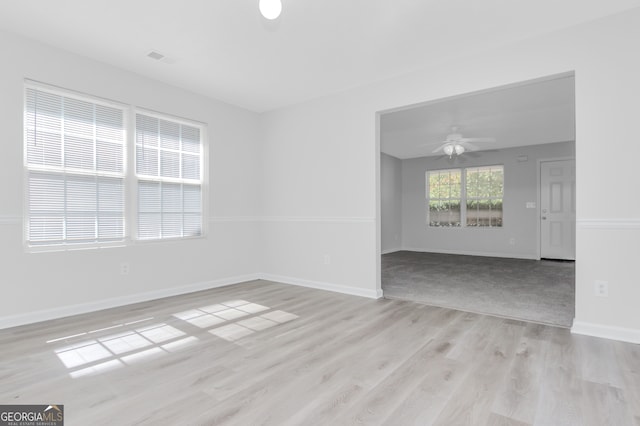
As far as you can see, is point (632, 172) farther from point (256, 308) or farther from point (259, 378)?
point (256, 308)

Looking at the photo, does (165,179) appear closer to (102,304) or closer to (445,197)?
(102,304)

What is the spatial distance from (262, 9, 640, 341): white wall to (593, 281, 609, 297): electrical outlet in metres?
0.04

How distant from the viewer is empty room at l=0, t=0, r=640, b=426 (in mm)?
1905

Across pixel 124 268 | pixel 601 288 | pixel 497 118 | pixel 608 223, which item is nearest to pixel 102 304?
pixel 124 268

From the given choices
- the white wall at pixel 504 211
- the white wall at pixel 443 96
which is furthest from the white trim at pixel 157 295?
the white wall at pixel 504 211

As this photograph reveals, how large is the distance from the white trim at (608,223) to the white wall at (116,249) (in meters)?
4.03

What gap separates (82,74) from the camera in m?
3.34

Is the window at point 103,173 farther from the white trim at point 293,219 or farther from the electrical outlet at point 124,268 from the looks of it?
the white trim at point 293,219

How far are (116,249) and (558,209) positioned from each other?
8.23 metres

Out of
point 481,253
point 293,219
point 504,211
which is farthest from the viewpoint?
point 481,253

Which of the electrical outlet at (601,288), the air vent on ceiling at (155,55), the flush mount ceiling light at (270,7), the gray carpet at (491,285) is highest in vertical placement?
the air vent on ceiling at (155,55)

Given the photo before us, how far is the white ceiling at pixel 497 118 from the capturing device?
169 inches

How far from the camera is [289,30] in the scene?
2.87 metres

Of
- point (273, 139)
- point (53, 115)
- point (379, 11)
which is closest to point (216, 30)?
point (379, 11)
